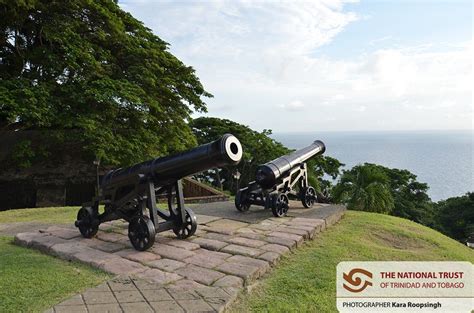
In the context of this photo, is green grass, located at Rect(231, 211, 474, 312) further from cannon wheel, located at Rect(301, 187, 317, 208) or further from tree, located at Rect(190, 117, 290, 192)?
tree, located at Rect(190, 117, 290, 192)

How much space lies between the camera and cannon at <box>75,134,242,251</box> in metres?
4.49

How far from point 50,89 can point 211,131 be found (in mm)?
13969

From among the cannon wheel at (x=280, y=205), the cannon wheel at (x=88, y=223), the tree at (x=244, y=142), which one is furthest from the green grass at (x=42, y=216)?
the tree at (x=244, y=142)

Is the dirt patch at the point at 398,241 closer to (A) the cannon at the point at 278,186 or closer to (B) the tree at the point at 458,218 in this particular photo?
(A) the cannon at the point at 278,186

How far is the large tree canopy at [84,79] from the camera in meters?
10.0

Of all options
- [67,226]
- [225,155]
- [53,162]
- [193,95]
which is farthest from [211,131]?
[225,155]

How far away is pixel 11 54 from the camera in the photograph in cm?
1162

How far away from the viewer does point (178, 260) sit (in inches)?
168

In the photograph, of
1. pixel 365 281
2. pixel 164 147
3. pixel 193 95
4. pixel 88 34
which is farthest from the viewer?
pixel 193 95

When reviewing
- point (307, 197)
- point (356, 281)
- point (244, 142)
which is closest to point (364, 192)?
point (307, 197)

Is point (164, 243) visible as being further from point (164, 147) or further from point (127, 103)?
point (164, 147)

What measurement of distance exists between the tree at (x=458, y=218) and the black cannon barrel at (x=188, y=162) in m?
27.2

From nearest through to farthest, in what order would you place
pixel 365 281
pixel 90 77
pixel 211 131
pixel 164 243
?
pixel 365 281 → pixel 164 243 → pixel 90 77 → pixel 211 131

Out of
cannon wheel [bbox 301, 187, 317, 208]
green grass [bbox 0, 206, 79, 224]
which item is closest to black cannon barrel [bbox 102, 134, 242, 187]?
green grass [bbox 0, 206, 79, 224]
